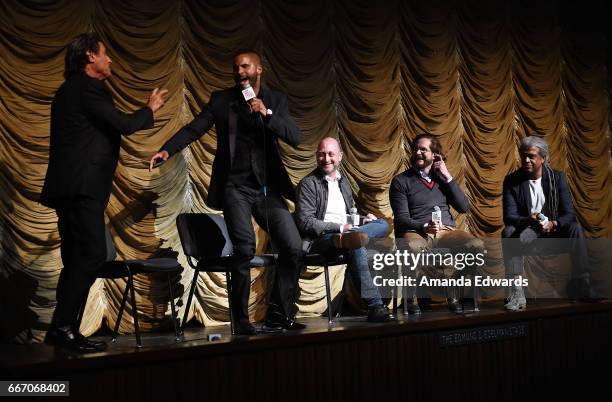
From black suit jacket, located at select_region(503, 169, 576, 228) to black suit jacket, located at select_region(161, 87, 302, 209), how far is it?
183 centimetres

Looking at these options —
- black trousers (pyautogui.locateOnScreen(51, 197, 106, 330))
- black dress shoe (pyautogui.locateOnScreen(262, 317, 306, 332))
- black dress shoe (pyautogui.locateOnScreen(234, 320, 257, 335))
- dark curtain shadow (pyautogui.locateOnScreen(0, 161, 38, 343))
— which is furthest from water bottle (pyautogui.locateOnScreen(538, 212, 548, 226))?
dark curtain shadow (pyautogui.locateOnScreen(0, 161, 38, 343))

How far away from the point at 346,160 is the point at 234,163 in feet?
7.46

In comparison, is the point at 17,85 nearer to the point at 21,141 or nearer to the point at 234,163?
the point at 21,141

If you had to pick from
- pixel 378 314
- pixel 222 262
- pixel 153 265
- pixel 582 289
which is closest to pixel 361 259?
pixel 378 314

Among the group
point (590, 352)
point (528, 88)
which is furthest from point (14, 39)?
point (528, 88)

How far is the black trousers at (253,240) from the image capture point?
12.2 ft

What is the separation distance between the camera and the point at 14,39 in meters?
4.50

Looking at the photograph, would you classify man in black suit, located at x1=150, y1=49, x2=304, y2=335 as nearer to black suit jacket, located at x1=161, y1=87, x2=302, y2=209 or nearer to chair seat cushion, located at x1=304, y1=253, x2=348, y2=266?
black suit jacket, located at x1=161, y1=87, x2=302, y2=209

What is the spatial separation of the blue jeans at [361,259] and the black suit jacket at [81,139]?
1.43 metres

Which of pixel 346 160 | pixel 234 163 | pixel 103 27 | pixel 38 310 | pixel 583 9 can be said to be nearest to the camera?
pixel 234 163

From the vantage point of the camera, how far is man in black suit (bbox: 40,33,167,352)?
323 centimetres

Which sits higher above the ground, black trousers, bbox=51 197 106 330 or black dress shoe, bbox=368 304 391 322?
black trousers, bbox=51 197 106 330

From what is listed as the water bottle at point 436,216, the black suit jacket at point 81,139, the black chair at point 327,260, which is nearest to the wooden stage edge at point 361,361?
the black chair at point 327,260

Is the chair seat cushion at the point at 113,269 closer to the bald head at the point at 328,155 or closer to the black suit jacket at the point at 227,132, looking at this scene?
the black suit jacket at the point at 227,132
